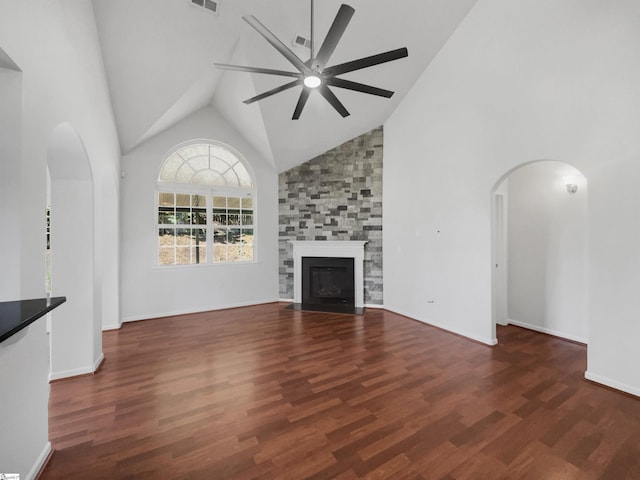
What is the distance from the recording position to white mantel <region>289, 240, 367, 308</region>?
545 centimetres

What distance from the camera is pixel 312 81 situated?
2521mm

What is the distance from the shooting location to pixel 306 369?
9.57ft

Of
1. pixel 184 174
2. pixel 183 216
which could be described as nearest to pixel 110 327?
pixel 183 216

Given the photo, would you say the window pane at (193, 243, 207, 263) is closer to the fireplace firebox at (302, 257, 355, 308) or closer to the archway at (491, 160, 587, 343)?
the fireplace firebox at (302, 257, 355, 308)

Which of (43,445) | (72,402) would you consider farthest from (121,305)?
(43,445)

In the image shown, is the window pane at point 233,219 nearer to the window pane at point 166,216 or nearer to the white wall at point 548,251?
the window pane at point 166,216

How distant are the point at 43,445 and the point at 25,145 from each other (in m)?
1.77

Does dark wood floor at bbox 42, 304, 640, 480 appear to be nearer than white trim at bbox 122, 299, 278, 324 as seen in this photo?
Yes

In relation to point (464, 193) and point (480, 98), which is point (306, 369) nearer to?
point (464, 193)

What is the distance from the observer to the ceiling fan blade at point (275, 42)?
208 cm

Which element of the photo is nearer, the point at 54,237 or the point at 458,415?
the point at 458,415

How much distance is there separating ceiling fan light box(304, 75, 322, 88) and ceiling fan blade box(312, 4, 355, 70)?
9cm

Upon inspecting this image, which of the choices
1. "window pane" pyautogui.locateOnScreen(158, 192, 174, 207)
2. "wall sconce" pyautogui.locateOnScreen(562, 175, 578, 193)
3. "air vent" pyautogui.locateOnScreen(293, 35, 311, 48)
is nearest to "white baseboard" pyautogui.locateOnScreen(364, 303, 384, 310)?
"wall sconce" pyautogui.locateOnScreen(562, 175, 578, 193)

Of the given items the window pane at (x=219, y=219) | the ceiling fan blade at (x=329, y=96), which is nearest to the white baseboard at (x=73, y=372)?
the window pane at (x=219, y=219)
